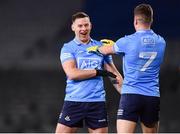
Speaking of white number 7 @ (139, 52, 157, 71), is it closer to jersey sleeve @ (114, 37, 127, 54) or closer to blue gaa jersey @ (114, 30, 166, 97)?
blue gaa jersey @ (114, 30, 166, 97)

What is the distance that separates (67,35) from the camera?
418 inches

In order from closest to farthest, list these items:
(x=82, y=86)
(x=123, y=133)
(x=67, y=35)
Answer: (x=123, y=133)
(x=82, y=86)
(x=67, y=35)

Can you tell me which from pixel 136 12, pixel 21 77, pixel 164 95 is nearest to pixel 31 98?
pixel 21 77

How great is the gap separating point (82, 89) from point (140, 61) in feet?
2.32

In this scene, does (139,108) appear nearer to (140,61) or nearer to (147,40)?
(140,61)

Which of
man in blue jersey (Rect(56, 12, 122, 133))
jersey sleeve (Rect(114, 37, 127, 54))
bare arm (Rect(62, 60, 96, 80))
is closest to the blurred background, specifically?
man in blue jersey (Rect(56, 12, 122, 133))

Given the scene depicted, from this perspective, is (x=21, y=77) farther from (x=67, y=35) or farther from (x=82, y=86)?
(x=82, y=86)

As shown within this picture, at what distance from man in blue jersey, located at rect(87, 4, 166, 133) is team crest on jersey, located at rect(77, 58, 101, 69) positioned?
15.1 inches

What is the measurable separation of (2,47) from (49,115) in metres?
1.20

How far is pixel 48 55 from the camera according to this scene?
10703 millimetres

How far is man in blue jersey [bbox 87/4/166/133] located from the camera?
6711 millimetres

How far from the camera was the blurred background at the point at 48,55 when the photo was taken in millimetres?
10586

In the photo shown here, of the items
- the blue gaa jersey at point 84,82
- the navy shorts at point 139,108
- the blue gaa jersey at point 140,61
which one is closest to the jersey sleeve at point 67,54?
the blue gaa jersey at point 84,82

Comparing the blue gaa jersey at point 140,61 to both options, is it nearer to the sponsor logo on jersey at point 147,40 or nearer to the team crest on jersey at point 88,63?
the sponsor logo on jersey at point 147,40
